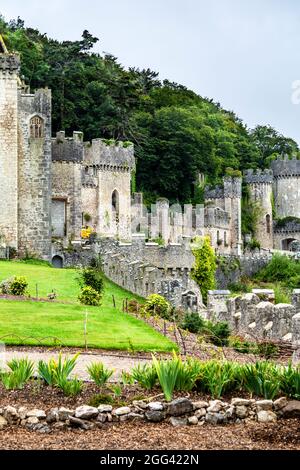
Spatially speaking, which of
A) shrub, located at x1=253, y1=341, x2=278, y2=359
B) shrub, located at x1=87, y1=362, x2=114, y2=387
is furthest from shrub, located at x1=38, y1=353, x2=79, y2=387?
shrub, located at x1=253, y1=341, x2=278, y2=359

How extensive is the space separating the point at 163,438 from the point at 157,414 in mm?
1237

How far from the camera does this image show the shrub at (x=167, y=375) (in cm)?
1923

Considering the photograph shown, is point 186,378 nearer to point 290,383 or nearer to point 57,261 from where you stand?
point 290,383

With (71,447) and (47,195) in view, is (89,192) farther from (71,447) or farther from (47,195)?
(71,447)

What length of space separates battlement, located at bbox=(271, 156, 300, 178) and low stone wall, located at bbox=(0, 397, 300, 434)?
8260 cm

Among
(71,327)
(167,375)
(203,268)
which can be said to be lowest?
(167,375)

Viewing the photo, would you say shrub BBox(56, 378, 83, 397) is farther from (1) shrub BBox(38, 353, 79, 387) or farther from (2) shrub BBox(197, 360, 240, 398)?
(2) shrub BBox(197, 360, 240, 398)

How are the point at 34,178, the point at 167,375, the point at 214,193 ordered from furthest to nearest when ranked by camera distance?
1. the point at 214,193
2. the point at 34,178
3. the point at 167,375

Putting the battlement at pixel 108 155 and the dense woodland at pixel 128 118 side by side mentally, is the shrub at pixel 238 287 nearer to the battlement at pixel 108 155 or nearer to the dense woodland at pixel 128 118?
the battlement at pixel 108 155

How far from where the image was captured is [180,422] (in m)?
18.6

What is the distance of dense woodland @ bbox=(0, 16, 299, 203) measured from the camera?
81375 millimetres

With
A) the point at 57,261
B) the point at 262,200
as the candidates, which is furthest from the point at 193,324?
the point at 262,200

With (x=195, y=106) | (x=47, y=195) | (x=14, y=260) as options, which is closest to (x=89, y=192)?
(x=47, y=195)

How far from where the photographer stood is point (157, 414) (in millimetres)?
18625
